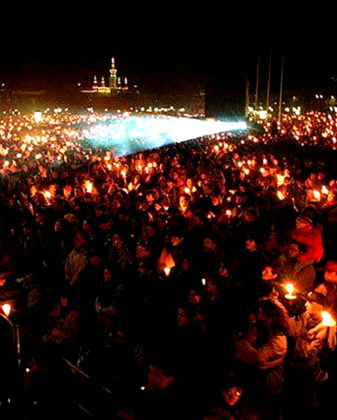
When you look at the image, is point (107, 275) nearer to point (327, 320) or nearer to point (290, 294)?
point (290, 294)

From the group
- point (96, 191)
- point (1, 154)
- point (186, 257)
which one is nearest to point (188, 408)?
point (186, 257)

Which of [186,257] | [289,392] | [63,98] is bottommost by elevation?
[63,98]

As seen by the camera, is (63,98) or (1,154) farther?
(63,98)

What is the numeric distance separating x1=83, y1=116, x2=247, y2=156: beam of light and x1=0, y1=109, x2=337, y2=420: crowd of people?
15.5m

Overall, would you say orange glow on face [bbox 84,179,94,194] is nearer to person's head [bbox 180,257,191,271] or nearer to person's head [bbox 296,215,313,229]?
person's head [bbox 180,257,191,271]

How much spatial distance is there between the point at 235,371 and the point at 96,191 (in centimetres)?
707

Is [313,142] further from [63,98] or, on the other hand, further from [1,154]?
[63,98]

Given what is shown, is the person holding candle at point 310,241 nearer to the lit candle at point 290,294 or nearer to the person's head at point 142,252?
the lit candle at point 290,294

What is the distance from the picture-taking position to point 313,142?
2102 cm

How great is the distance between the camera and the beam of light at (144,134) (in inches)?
1069

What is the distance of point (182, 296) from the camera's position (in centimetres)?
588

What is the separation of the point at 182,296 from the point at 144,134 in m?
31.4

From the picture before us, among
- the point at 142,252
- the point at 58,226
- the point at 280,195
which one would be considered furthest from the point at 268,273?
the point at 280,195

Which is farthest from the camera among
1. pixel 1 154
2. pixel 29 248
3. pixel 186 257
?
pixel 1 154
